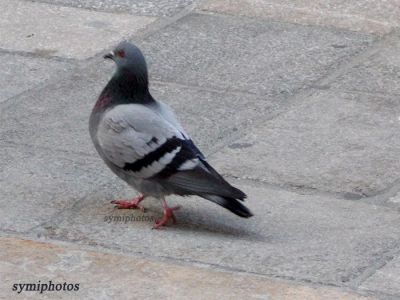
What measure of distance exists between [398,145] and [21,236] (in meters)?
2.33

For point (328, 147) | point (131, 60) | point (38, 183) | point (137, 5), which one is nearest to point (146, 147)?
point (131, 60)

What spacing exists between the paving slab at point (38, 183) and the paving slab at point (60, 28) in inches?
65.8

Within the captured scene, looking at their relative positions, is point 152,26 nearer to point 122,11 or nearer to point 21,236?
point 122,11

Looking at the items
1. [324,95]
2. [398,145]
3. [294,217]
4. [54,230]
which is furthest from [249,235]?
[324,95]

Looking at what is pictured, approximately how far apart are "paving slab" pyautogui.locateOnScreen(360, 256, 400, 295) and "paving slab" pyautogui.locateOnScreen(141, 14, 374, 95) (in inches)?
96.1

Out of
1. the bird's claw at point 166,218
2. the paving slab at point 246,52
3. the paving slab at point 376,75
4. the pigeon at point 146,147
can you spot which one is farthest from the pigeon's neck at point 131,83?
the paving slab at point 376,75

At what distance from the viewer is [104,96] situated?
19.7 feet

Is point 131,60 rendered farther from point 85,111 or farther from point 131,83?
point 85,111

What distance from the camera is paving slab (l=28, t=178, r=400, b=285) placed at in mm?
5484

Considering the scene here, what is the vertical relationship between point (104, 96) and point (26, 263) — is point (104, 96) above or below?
above

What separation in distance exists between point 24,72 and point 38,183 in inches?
68.3

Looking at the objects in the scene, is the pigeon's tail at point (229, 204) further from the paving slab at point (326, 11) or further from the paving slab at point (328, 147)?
the paving slab at point (326, 11)

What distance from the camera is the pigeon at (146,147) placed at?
227 inches

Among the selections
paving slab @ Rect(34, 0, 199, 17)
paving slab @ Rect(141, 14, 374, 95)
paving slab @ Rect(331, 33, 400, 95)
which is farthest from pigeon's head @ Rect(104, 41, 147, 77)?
paving slab @ Rect(34, 0, 199, 17)
